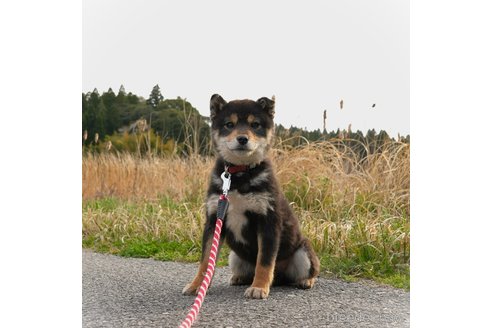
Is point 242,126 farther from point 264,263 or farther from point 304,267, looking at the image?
point 304,267

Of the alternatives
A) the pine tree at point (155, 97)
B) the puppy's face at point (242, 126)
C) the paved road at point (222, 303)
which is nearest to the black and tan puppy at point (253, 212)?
the puppy's face at point (242, 126)

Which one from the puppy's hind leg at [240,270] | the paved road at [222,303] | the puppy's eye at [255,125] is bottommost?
the paved road at [222,303]

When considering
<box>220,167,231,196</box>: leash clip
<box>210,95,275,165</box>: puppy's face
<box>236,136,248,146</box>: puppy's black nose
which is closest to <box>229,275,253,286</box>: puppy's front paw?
<box>220,167,231,196</box>: leash clip

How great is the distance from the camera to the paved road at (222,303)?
3182 millimetres

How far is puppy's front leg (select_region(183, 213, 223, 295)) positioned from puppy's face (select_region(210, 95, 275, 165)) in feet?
1.41

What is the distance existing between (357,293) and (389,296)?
17 centimetres

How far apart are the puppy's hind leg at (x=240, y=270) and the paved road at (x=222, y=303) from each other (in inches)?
2.4

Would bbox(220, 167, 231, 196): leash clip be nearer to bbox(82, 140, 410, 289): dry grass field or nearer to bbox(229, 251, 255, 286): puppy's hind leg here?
bbox(82, 140, 410, 289): dry grass field

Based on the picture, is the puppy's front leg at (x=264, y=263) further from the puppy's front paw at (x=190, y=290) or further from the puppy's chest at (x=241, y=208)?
the puppy's front paw at (x=190, y=290)

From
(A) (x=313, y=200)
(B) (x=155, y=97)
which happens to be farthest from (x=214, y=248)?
(B) (x=155, y=97)

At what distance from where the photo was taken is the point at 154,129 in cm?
359

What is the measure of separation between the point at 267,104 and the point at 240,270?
3.36ft
